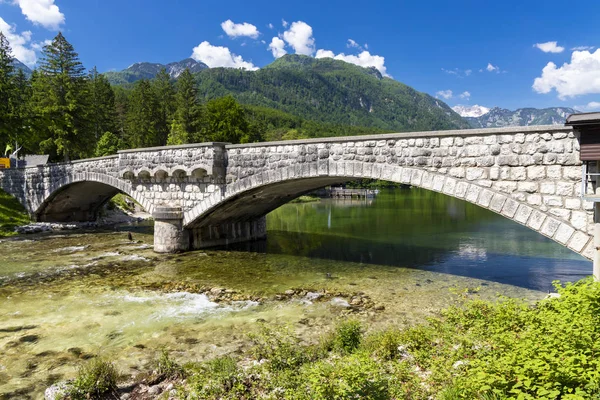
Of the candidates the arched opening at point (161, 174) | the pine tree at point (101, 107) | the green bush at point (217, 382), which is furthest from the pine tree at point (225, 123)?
the green bush at point (217, 382)

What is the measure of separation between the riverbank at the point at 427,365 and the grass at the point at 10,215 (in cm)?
2558

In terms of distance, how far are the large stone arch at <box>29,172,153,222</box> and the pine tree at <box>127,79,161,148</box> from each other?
26536 millimetres

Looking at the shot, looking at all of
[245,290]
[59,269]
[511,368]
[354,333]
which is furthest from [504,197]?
[59,269]

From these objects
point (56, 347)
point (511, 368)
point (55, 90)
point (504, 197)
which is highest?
point (55, 90)

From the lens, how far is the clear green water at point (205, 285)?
8.83 meters

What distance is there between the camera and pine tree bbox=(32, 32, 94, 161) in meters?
36.5

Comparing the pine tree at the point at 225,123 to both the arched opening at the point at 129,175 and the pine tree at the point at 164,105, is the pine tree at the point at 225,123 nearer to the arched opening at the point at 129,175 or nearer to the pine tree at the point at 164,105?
the pine tree at the point at 164,105

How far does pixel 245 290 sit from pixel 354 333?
6.24 m

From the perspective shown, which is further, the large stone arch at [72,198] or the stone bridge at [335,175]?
the large stone arch at [72,198]

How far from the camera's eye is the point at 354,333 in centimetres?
815

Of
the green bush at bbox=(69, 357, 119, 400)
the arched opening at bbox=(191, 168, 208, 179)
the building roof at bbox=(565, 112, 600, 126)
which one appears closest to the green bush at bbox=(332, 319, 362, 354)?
the green bush at bbox=(69, 357, 119, 400)

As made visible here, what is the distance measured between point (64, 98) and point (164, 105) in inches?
993

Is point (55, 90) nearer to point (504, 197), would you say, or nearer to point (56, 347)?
point (56, 347)

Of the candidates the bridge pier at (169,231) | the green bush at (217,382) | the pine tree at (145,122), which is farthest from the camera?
the pine tree at (145,122)
